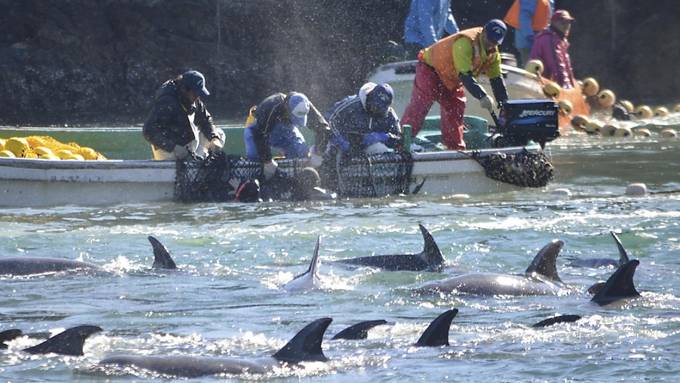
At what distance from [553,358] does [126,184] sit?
9.13m

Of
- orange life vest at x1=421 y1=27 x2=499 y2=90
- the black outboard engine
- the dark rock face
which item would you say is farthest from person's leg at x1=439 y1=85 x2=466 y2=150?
the dark rock face

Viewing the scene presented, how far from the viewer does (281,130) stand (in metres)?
17.5

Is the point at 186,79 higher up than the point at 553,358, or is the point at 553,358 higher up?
the point at 186,79

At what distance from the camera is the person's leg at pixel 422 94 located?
61.9ft

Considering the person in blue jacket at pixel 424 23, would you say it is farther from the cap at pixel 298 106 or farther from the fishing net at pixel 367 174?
the cap at pixel 298 106

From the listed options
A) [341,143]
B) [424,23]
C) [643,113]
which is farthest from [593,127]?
[341,143]

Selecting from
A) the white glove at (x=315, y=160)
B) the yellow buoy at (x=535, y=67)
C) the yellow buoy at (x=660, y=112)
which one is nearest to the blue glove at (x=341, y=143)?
the white glove at (x=315, y=160)

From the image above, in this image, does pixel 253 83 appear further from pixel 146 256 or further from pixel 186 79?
pixel 146 256

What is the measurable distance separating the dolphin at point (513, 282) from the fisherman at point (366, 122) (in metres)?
6.57

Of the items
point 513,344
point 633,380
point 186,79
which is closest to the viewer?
point 633,380

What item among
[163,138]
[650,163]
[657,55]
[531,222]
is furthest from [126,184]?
[657,55]

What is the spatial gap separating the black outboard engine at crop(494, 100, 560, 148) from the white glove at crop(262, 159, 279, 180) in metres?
3.12

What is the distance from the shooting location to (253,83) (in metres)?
31.6

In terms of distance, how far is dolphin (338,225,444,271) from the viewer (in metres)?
11.6
